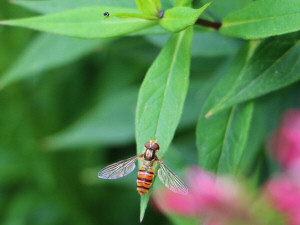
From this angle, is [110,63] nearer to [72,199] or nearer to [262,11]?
[72,199]

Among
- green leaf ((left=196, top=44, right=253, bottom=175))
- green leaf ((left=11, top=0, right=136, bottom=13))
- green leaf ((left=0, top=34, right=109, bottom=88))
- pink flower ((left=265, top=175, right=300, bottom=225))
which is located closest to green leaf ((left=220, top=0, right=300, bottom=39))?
green leaf ((left=196, top=44, right=253, bottom=175))

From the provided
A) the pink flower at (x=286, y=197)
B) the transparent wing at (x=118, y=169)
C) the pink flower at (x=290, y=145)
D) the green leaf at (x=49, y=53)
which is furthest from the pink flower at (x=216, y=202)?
the green leaf at (x=49, y=53)

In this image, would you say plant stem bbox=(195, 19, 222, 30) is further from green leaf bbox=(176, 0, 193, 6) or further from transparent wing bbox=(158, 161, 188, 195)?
transparent wing bbox=(158, 161, 188, 195)

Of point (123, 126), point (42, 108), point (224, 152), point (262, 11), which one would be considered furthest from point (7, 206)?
point (262, 11)

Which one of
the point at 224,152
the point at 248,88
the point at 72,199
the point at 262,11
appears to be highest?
the point at 262,11

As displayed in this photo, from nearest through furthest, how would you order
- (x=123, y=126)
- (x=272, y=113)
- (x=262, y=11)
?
(x=262, y=11), (x=272, y=113), (x=123, y=126)

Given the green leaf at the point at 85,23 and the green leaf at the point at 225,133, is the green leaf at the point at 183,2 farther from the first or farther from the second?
the green leaf at the point at 225,133
